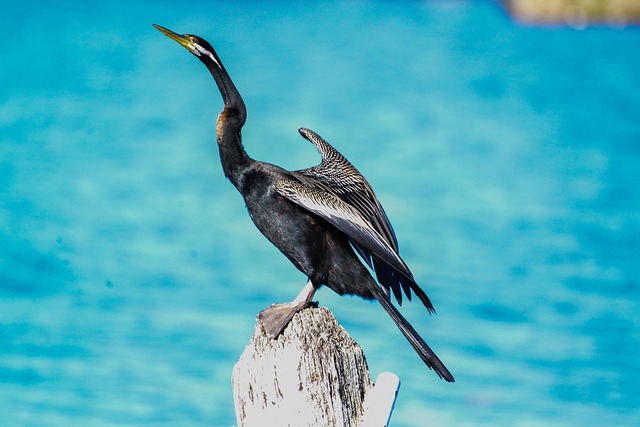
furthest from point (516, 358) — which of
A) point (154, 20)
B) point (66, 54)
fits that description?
point (154, 20)

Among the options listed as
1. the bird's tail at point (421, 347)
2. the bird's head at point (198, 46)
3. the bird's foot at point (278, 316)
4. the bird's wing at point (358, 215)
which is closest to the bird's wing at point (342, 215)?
the bird's wing at point (358, 215)

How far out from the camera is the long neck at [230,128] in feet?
10.7

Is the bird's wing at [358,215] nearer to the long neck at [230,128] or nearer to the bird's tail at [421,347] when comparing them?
the bird's tail at [421,347]

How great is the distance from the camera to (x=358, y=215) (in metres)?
3.24

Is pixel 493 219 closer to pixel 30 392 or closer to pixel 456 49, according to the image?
pixel 30 392

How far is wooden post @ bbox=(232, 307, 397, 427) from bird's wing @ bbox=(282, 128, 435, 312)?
0.46 meters

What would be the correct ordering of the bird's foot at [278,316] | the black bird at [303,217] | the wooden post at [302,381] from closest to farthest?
1. the wooden post at [302,381]
2. the bird's foot at [278,316]
3. the black bird at [303,217]

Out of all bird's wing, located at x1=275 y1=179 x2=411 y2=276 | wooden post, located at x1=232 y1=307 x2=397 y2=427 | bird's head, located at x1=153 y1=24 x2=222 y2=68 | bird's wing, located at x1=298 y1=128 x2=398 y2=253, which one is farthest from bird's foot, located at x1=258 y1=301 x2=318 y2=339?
bird's head, located at x1=153 y1=24 x2=222 y2=68

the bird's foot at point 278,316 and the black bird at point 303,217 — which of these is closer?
the bird's foot at point 278,316

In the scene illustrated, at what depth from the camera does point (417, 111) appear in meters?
16.3

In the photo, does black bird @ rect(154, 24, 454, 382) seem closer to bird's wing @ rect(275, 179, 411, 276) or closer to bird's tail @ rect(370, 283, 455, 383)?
bird's wing @ rect(275, 179, 411, 276)

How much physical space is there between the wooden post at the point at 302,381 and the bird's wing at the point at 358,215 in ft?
1.51

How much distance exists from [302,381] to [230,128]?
1047 millimetres

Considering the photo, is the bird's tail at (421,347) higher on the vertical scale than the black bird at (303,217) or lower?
lower
